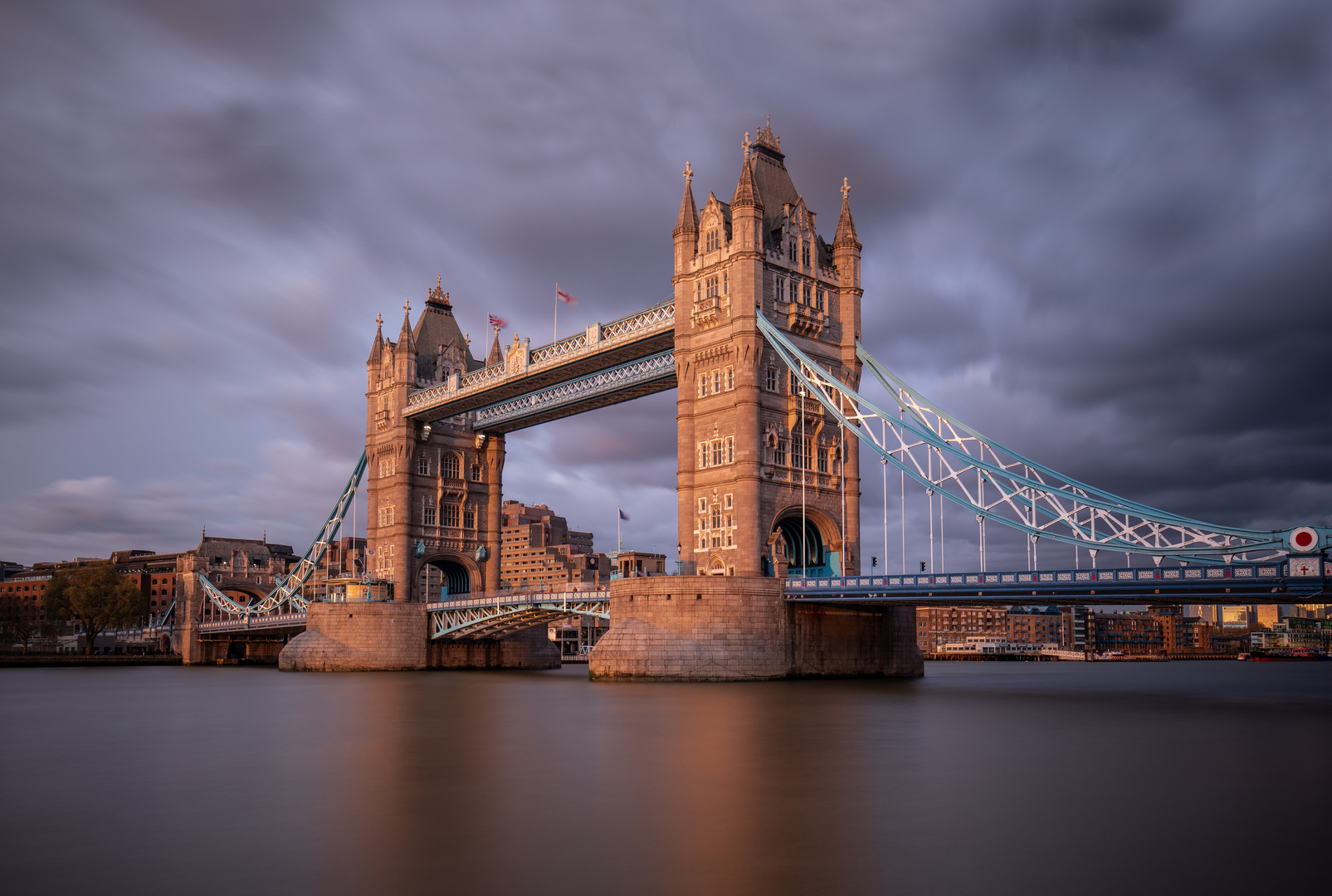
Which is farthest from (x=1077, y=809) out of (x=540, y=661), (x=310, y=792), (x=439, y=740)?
(x=540, y=661)

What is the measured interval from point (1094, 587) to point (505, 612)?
35884mm

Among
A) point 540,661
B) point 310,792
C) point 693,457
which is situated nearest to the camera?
point 310,792

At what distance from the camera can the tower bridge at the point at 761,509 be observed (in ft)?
128

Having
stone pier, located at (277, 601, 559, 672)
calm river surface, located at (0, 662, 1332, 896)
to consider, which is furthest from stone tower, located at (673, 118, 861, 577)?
stone pier, located at (277, 601, 559, 672)

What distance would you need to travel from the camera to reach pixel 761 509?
50.7m

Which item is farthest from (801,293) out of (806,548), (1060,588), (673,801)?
(673,801)

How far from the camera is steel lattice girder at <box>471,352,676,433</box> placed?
198 ft

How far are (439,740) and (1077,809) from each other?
631 inches

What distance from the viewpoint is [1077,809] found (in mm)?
16766

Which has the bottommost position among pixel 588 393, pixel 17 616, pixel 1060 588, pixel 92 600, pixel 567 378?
pixel 17 616

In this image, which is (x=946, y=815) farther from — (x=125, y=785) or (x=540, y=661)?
(x=540, y=661)

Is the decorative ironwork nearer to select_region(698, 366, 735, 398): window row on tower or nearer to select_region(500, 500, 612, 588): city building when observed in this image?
select_region(698, 366, 735, 398): window row on tower

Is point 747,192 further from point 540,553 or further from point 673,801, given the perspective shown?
point 540,553

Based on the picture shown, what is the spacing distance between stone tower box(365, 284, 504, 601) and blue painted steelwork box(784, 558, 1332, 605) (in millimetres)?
37310
